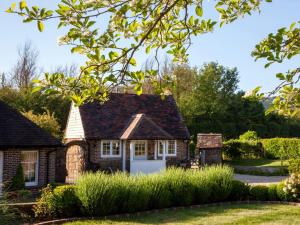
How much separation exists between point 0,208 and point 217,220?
6.19m

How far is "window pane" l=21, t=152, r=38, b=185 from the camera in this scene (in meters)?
20.2

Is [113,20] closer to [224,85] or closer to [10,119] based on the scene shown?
[10,119]

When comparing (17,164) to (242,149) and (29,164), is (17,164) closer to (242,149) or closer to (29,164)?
(29,164)

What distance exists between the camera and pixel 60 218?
13.2 metres

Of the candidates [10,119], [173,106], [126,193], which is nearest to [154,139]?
[173,106]

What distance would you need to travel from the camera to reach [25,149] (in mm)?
19922

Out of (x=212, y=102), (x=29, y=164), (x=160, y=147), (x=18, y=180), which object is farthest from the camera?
(x=212, y=102)

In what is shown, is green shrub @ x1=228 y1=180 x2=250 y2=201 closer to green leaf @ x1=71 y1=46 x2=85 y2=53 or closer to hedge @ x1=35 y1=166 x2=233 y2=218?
hedge @ x1=35 y1=166 x2=233 y2=218

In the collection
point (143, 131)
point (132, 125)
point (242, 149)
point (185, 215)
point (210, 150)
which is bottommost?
point (185, 215)

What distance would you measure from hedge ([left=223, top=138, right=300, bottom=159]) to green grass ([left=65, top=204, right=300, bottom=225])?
72.0ft

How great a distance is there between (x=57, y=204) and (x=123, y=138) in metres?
14.6

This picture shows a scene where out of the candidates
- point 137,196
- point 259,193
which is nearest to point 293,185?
point 259,193

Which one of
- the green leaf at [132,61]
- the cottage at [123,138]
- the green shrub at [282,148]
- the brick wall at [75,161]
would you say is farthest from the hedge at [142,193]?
the green shrub at [282,148]

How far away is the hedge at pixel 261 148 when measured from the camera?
36.4m
